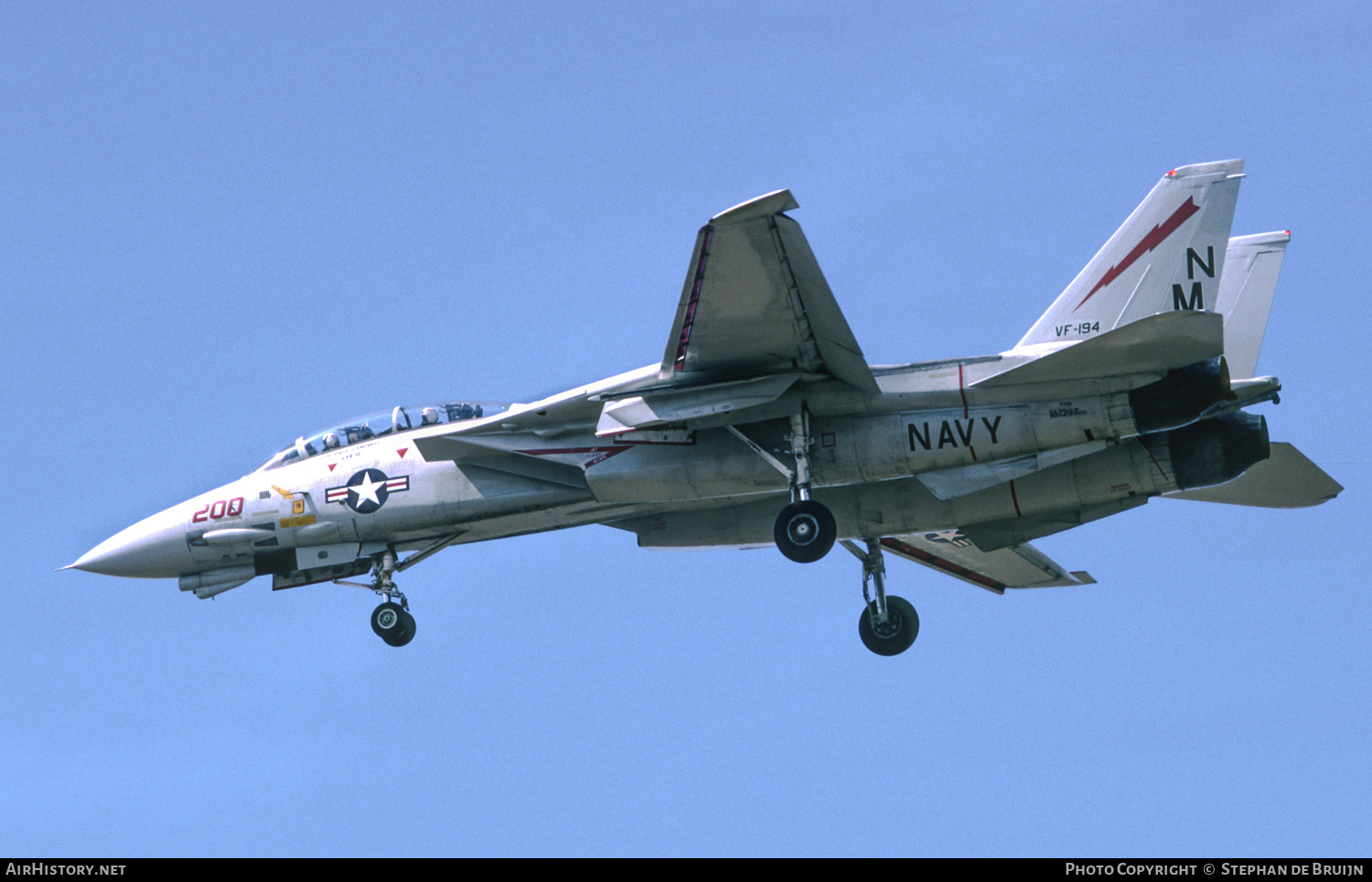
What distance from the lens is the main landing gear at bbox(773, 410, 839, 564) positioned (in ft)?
67.6

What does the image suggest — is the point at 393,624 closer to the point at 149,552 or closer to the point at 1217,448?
the point at 149,552

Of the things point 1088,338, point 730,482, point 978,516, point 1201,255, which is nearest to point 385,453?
point 730,482

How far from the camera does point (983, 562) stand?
25766mm

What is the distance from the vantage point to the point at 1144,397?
65.0ft

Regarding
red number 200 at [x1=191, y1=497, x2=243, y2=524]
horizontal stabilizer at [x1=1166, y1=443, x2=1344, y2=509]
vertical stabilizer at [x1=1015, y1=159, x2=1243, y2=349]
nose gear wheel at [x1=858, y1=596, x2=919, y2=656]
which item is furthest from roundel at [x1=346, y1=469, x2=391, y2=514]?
horizontal stabilizer at [x1=1166, y1=443, x2=1344, y2=509]

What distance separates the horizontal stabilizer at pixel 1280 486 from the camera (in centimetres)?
2208

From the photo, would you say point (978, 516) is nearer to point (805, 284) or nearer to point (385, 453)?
point (805, 284)

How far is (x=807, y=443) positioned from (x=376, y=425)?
6.87 m

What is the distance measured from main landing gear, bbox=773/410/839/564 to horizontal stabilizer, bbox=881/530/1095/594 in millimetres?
4414

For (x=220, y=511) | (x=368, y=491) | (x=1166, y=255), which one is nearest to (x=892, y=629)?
(x=1166, y=255)

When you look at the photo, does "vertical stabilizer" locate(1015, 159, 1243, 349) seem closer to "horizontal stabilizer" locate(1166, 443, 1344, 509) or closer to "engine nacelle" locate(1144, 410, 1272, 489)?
"engine nacelle" locate(1144, 410, 1272, 489)

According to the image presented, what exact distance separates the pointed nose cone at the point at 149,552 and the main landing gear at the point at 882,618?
9.63 meters

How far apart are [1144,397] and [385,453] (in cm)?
1045
